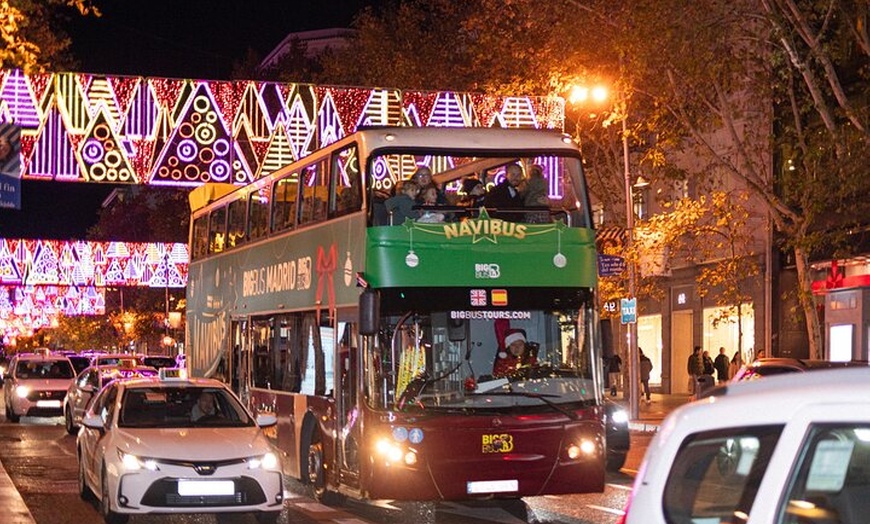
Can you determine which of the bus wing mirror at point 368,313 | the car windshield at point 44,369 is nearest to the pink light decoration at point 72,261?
the car windshield at point 44,369

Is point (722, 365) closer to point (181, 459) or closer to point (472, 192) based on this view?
point (472, 192)

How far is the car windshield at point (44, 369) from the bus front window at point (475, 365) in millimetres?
24183

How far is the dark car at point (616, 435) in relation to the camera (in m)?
21.0

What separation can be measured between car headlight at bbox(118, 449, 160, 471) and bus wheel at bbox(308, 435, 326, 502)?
281cm

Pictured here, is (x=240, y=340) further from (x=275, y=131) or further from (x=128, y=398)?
(x=275, y=131)

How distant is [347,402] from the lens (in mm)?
15219

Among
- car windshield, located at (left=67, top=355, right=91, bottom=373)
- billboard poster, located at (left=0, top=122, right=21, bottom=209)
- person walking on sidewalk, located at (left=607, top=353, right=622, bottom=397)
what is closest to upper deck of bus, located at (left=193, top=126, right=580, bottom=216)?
person walking on sidewalk, located at (left=607, top=353, right=622, bottom=397)

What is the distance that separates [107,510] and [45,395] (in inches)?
897

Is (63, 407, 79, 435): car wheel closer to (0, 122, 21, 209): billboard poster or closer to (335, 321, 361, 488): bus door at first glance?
(0, 122, 21, 209): billboard poster

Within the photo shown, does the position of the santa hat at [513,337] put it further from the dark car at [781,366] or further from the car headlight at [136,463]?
the car headlight at [136,463]

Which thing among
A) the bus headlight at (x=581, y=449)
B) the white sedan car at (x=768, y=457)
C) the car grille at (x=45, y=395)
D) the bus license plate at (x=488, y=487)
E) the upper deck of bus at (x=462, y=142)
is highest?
the upper deck of bus at (x=462, y=142)

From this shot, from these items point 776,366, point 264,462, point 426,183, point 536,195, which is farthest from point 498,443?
point 776,366

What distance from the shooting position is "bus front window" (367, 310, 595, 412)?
14109 millimetres

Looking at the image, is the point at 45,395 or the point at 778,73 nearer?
the point at 778,73
